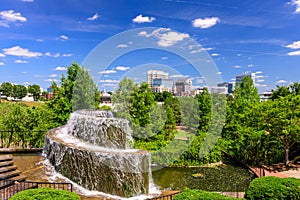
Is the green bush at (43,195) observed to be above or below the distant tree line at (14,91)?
below

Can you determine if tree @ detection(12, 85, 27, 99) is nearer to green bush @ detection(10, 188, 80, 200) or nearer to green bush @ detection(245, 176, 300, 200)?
green bush @ detection(10, 188, 80, 200)

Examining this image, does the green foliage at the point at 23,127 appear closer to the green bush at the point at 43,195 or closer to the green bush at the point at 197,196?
the green bush at the point at 43,195

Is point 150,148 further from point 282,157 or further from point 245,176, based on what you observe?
point 282,157

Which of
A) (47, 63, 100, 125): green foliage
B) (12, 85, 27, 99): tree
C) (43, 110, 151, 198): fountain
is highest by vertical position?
(12, 85, 27, 99): tree

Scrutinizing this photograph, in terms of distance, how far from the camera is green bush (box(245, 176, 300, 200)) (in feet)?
16.8

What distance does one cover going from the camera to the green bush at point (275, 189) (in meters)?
5.13

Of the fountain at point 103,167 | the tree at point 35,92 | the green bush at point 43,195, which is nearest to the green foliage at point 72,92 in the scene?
the fountain at point 103,167

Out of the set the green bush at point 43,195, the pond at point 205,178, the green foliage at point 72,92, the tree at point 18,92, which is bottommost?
the pond at point 205,178

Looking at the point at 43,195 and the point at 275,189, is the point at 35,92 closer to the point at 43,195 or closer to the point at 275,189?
the point at 43,195

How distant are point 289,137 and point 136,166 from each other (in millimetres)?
9628

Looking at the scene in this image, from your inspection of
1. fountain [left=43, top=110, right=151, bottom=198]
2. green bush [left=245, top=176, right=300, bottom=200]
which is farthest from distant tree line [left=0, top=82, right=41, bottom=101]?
green bush [left=245, top=176, right=300, bottom=200]

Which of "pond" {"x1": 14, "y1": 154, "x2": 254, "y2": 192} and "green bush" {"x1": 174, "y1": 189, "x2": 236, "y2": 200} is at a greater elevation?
"green bush" {"x1": 174, "y1": 189, "x2": 236, "y2": 200}

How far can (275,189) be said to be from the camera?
520 centimetres

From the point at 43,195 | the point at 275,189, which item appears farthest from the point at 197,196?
the point at 43,195
